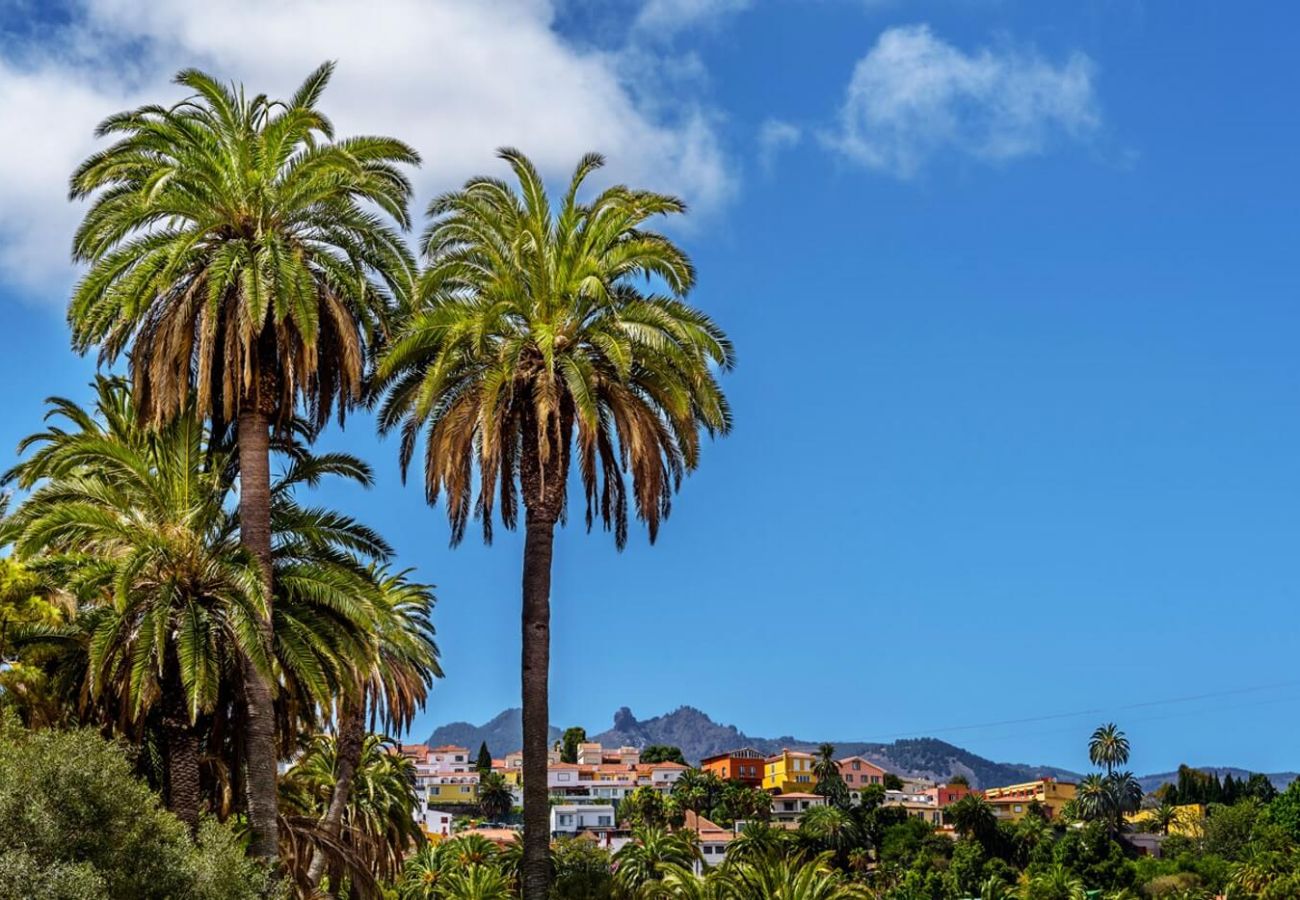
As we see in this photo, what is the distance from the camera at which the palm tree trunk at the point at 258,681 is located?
29.6m

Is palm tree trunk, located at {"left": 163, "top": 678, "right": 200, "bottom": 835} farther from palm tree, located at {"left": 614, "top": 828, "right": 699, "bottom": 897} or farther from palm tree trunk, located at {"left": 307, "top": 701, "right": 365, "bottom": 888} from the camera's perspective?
palm tree, located at {"left": 614, "top": 828, "right": 699, "bottom": 897}

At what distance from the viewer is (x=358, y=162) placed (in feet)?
106

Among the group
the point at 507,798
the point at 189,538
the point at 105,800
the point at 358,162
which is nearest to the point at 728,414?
the point at 358,162

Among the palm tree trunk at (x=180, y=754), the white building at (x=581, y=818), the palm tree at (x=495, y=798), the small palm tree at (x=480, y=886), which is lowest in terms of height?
the small palm tree at (x=480, y=886)

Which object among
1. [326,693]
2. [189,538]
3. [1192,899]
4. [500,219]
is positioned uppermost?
[500,219]

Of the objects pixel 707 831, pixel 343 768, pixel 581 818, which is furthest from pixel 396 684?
pixel 581 818

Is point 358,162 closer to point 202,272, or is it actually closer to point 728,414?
point 202,272

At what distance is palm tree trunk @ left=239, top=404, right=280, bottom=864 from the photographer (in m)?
29.6

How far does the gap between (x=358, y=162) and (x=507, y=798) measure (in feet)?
504

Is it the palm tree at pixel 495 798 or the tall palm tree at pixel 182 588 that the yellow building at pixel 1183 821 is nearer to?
the palm tree at pixel 495 798

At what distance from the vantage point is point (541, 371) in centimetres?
3206

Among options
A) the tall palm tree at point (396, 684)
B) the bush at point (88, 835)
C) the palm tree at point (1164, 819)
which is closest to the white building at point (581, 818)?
the palm tree at point (1164, 819)

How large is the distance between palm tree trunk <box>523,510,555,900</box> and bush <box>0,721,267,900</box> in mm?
8561

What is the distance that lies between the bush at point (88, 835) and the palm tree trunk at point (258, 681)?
5686 mm
